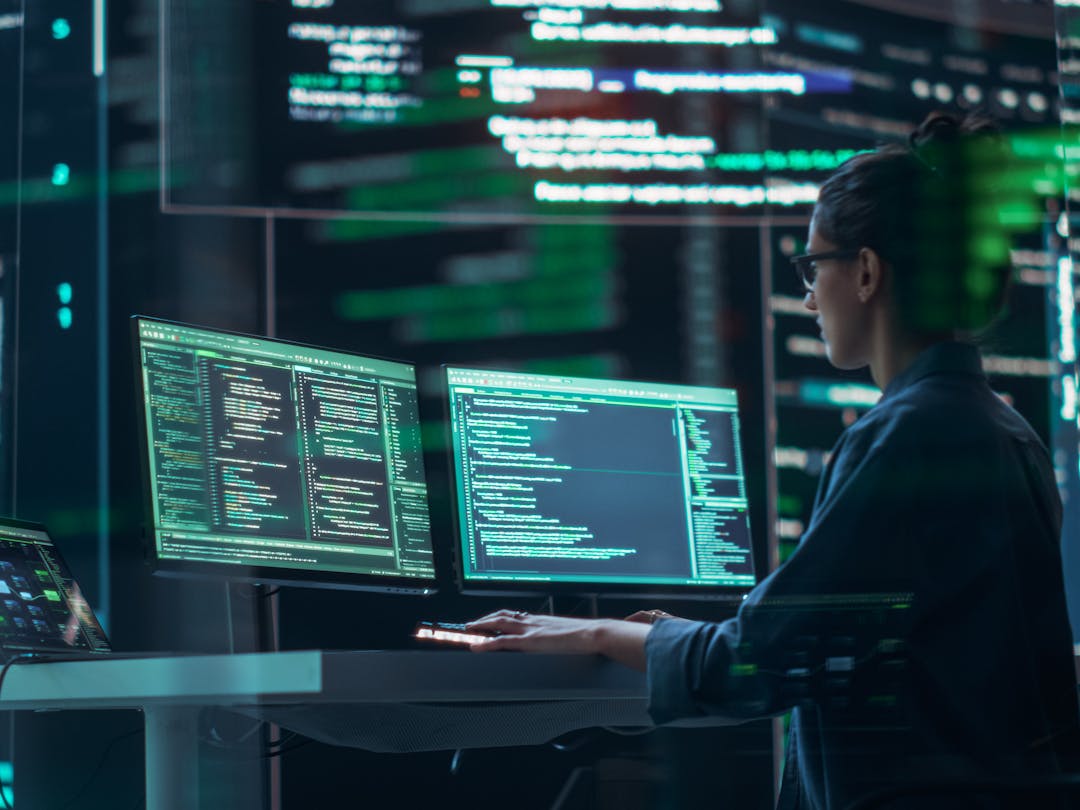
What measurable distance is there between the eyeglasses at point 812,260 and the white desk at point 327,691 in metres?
0.52

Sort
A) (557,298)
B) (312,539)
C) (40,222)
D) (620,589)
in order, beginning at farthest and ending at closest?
(557,298), (40,222), (620,589), (312,539)

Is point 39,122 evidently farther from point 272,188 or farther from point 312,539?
point 312,539

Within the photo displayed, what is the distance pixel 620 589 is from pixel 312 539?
0.54 metres

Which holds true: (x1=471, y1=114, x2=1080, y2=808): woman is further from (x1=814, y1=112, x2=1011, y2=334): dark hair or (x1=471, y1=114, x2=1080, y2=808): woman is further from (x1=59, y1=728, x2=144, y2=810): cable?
(x1=59, y1=728, x2=144, y2=810): cable

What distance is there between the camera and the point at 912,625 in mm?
1306

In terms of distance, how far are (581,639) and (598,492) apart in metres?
0.74

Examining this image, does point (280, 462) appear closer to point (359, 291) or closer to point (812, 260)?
point (359, 291)

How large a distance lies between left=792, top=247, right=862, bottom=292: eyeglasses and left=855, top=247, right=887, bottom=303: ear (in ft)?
0.04

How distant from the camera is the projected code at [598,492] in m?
2.10

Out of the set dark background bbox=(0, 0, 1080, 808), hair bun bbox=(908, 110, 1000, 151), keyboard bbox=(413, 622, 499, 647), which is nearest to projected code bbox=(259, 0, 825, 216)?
dark background bbox=(0, 0, 1080, 808)

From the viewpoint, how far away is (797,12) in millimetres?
2473

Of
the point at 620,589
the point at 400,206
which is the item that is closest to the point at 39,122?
the point at 400,206

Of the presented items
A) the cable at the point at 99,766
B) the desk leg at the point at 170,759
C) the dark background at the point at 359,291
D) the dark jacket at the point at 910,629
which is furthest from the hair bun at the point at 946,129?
the cable at the point at 99,766

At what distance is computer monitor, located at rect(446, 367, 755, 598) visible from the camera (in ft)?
6.86
